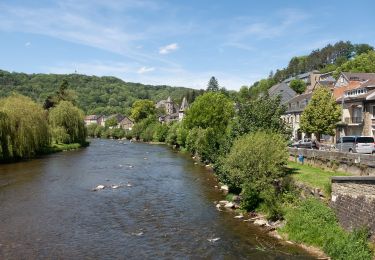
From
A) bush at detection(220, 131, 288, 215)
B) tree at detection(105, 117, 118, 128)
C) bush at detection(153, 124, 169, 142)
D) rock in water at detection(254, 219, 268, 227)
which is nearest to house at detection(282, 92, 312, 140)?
bush at detection(153, 124, 169, 142)

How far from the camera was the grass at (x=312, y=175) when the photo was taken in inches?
959

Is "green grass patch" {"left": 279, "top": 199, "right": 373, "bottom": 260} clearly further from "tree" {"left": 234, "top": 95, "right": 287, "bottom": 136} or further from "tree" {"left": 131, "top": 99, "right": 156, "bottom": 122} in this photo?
"tree" {"left": 131, "top": 99, "right": 156, "bottom": 122}

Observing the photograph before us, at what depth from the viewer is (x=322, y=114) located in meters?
→ 50.0

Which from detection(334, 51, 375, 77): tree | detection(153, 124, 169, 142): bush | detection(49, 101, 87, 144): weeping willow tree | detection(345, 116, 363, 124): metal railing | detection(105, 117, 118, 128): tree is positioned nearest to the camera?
detection(345, 116, 363, 124): metal railing

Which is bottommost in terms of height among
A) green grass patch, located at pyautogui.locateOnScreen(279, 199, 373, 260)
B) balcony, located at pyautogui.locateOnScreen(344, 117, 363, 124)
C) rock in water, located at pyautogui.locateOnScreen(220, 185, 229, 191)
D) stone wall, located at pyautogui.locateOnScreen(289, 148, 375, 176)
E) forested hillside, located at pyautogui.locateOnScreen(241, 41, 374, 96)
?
rock in water, located at pyautogui.locateOnScreen(220, 185, 229, 191)

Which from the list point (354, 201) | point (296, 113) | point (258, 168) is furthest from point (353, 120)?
point (354, 201)

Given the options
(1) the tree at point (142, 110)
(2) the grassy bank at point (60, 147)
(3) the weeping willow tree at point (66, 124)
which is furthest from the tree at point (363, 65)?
(2) the grassy bank at point (60, 147)

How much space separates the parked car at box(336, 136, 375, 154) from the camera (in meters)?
37.1

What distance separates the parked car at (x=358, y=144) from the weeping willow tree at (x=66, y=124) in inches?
2054

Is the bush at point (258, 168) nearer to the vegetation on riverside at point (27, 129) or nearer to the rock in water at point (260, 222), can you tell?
the rock in water at point (260, 222)

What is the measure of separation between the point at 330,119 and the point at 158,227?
3293cm

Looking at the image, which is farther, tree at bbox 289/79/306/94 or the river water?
tree at bbox 289/79/306/94

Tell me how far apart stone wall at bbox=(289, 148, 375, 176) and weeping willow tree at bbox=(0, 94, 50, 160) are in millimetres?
37810

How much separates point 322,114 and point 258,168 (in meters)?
26.5
